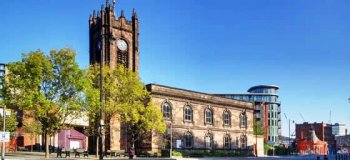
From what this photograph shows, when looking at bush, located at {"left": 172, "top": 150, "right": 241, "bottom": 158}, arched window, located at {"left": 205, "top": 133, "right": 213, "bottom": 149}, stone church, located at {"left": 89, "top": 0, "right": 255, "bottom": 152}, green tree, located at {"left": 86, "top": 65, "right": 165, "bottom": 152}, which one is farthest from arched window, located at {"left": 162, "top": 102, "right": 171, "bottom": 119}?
arched window, located at {"left": 205, "top": 133, "right": 213, "bottom": 149}

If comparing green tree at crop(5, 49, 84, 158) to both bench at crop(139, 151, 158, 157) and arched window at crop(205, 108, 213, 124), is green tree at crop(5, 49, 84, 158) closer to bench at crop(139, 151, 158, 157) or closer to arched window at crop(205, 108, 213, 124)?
bench at crop(139, 151, 158, 157)

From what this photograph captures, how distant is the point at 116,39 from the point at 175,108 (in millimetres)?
13849

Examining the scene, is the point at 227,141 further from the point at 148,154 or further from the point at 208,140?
the point at 148,154

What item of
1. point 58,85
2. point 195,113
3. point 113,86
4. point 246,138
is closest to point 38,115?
point 58,85

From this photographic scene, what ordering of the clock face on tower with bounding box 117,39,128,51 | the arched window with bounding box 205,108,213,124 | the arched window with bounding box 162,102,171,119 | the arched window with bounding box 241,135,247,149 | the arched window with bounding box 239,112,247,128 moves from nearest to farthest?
the arched window with bounding box 162,102,171,119, the clock face on tower with bounding box 117,39,128,51, the arched window with bounding box 205,108,213,124, the arched window with bounding box 241,135,247,149, the arched window with bounding box 239,112,247,128

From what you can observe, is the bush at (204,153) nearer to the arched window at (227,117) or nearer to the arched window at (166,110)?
the arched window at (227,117)

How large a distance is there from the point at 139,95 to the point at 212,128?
63.2 feet

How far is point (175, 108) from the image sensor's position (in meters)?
63.0

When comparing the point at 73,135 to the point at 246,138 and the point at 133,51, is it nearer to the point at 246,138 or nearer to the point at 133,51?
the point at 133,51

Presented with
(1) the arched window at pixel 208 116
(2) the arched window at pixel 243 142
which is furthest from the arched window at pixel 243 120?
(1) the arched window at pixel 208 116

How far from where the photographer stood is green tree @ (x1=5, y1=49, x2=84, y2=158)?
42.1 m

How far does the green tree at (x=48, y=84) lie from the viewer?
4209 cm

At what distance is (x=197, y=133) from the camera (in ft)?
217

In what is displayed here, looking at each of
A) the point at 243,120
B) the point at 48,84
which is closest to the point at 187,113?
the point at 243,120
